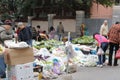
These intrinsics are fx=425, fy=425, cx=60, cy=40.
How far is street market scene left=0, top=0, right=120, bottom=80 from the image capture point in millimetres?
10391

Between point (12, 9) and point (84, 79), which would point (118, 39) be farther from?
point (12, 9)

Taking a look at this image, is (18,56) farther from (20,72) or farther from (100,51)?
(100,51)

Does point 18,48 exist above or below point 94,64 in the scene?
above

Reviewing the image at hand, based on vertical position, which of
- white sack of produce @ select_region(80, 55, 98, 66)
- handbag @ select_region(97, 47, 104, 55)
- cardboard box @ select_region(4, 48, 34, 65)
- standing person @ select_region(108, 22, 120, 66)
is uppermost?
cardboard box @ select_region(4, 48, 34, 65)

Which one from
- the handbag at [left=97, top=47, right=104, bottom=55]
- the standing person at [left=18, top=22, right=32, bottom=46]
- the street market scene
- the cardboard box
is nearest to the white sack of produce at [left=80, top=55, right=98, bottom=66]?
the street market scene

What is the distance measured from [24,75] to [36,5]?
26.0 meters

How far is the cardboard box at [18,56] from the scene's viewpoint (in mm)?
10109

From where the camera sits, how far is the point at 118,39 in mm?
16203

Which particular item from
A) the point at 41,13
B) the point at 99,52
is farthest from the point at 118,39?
the point at 41,13

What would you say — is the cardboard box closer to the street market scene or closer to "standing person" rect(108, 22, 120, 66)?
the street market scene

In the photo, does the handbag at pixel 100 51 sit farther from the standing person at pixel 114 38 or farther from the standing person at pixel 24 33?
the standing person at pixel 24 33

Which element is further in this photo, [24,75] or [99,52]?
[99,52]

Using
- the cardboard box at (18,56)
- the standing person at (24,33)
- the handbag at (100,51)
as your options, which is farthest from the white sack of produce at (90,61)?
the cardboard box at (18,56)

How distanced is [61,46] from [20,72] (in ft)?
29.7
